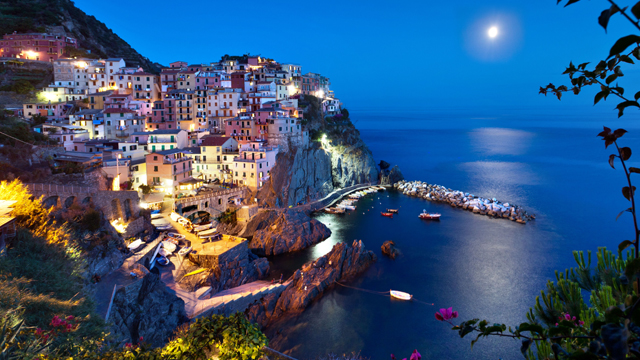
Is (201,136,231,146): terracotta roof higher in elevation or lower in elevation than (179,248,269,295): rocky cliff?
higher

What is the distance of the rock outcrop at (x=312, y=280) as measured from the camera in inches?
731

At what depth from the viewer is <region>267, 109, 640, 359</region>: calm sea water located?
17.0 meters

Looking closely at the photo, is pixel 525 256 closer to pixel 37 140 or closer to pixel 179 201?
pixel 179 201

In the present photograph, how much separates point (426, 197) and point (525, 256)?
16014 mm

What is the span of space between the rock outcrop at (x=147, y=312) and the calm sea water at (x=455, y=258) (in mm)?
4592

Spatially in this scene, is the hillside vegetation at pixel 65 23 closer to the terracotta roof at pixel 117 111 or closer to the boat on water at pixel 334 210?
the terracotta roof at pixel 117 111

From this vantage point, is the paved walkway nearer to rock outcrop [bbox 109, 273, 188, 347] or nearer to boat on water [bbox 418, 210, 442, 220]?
rock outcrop [bbox 109, 273, 188, 347]

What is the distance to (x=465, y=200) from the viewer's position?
3881cm

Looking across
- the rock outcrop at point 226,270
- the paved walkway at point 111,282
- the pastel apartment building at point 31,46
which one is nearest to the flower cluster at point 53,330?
the paved walkway at point 111,282

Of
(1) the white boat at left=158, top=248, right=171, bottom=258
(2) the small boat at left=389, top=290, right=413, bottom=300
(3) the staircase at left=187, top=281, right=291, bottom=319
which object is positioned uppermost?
(1) the white boat at left=158, top=248, right=171, bottom=258

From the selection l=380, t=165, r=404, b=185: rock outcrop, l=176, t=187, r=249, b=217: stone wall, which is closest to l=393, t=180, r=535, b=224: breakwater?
l=380, t=165, r=404, b=185: rock outcrop

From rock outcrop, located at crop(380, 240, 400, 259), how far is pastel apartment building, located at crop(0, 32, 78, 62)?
4526 cm

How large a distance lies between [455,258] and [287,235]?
1224cm

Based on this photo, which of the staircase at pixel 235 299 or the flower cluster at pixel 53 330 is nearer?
the flower cluster at pixel 53 330
